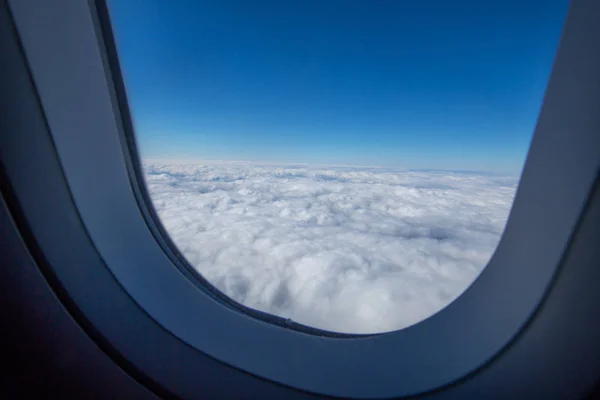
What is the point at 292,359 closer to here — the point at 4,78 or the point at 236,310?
the point at 236,310

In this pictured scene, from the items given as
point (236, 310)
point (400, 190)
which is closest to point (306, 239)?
point (400, 190)

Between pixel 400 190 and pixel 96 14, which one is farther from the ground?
pixel 96 14

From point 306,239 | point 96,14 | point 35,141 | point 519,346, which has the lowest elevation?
point 306,239

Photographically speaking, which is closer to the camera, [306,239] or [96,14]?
[96,14]

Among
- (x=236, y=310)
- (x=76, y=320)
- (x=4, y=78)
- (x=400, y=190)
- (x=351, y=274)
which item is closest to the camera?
(x=4, y=78)

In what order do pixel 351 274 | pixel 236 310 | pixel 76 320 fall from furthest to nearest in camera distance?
1. pixel 351 274
2. pixel 236 310
3. pixel 76 320

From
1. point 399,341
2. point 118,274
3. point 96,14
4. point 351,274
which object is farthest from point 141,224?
point 351,274

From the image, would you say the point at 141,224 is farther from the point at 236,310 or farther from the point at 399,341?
the point at 399,341
